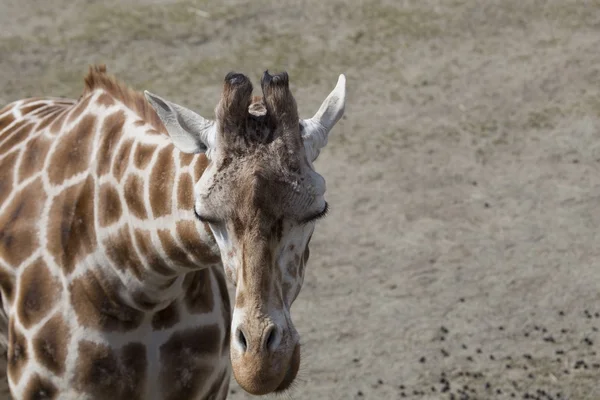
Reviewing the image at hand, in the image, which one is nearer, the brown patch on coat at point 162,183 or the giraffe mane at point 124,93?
the brown patch on coat at point 162,183

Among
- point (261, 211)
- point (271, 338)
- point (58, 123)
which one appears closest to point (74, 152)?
point (58, 123)

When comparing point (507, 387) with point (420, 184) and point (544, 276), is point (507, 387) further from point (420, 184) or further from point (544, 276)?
point (420, 184)

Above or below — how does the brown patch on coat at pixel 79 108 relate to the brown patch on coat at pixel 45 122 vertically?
above

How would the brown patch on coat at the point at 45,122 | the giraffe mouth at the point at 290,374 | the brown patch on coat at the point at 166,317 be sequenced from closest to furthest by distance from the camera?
1. the giraffe mouth at the point at 290,374
2. the brown patch on coat at the point at 166,317
3. the brown patch on coat at the point at 45,122

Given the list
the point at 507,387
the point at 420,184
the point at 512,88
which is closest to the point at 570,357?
the point at 507,387

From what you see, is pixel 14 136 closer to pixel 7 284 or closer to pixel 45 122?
pixel 45 122

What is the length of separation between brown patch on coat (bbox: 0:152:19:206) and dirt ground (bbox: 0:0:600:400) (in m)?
1.92

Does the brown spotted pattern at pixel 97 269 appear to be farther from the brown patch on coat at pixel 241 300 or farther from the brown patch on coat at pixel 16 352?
the brown patch on coat at pixel 241 300

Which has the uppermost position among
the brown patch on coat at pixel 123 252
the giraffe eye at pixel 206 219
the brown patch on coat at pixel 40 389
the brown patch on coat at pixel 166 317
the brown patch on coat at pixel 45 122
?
the giraffe eye at pixel 206 219

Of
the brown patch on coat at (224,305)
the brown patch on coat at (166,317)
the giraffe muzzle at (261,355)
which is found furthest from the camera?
the brown patch on coat at (224,305)

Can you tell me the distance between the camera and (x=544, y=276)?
24.9ft

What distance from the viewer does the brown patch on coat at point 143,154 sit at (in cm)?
436

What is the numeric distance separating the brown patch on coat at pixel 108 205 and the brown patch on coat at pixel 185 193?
16.3 inches

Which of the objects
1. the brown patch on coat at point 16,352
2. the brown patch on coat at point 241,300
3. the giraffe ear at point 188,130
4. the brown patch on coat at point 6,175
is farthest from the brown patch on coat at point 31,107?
the brown patch on coat at point 241,300
